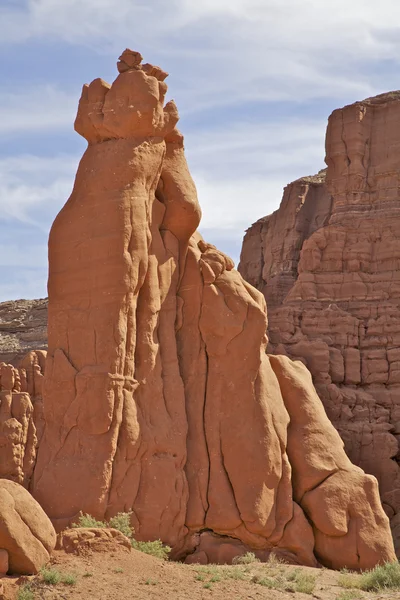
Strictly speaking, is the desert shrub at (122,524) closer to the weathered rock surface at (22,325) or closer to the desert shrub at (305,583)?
the desert shrub at (305,583)

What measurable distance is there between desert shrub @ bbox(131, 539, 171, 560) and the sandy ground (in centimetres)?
131

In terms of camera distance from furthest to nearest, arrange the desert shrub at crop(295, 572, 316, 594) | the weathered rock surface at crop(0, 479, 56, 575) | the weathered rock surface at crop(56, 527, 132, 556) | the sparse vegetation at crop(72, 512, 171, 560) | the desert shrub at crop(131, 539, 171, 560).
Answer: the desert shrub at crop(131, 539, 171, 560)
the sparse vegetation at crop(72, 512, 171, 560)
the desert shrub at crop(295, 572, 316, 594)
the weathered rock surface at crop(56, 527, 132, 556)
the weathered rock surface at crop(0, 479, 56, 575)

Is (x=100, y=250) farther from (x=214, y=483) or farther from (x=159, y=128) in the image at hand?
(x=214, y=483)

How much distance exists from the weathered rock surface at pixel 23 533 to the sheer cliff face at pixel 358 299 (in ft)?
58.4

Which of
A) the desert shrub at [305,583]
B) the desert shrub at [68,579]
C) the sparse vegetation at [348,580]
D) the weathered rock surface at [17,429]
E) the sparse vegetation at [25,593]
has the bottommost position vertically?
the sparse vegetation at [348,580]

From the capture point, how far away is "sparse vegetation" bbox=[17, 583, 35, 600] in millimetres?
15930

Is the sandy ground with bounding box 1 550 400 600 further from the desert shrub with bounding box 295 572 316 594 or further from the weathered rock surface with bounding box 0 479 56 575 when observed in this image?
the weathered rock surface with bounding box 0 479 56 575

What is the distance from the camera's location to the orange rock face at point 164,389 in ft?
70.0

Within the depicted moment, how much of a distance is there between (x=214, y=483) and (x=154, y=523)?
1593 mm

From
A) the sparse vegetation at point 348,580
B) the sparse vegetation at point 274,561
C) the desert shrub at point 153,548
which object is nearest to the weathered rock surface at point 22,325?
the sparse vegetation at point 274,561

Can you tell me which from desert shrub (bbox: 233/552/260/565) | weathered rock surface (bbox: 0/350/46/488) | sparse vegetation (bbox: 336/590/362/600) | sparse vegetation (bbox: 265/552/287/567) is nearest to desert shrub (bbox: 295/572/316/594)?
sparse vegetation (bbox: 336/590/362/600)

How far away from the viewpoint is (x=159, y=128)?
75.2ft

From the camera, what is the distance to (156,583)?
17.1m

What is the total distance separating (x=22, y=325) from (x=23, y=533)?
6145 cm
